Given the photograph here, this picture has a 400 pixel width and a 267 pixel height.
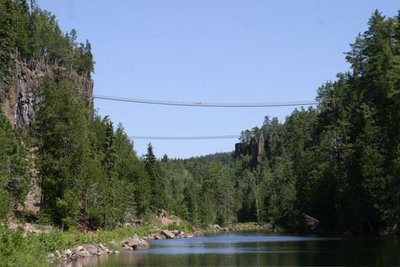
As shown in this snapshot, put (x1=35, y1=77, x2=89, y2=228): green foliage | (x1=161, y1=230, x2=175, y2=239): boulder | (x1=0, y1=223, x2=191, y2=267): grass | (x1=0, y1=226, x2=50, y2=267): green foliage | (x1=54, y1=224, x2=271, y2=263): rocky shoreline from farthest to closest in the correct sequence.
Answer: (x1=161, y1=230, x2=175, y2=239): boulder → (x1=35, y1=77, x2=89, y2=228): green foliage → (x1=54, y1=224, x2=271, y2=263): rocky shoreline → (x1=0, y1=223, x2=191, y2=267): grass → (x1=0, y1=226, x2=50, y2=267): green foliage

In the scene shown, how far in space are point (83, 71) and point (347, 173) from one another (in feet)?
211

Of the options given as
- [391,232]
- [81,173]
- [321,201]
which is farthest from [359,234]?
[81,173]

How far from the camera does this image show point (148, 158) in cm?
11850

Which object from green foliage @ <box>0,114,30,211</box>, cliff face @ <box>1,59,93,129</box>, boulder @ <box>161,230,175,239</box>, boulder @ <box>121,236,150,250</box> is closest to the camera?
green foliage @ <box>0,114,30,211</box>

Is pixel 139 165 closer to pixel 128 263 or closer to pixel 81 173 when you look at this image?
pixel 81 173

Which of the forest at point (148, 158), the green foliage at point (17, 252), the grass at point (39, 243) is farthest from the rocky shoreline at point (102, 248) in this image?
the green foliage at point (17, 252)

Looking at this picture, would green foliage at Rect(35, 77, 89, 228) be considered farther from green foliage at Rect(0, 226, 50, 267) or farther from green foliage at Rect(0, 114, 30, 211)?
green foliage at Rect(0, 226, 50, 267)

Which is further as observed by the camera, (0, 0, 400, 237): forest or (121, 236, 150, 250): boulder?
(121, 236, 150, 250): boulder

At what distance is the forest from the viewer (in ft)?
193

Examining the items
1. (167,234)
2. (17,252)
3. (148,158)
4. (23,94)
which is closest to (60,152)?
(17,252)

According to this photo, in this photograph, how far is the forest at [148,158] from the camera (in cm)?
5881

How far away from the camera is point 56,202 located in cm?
5847

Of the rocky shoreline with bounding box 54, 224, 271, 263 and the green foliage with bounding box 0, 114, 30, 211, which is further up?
the green foliage with bounding box 0, 114, 30, 211

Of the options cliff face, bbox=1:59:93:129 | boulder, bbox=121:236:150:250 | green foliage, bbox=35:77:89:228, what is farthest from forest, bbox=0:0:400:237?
boulder, bbox=121:236:150:250
